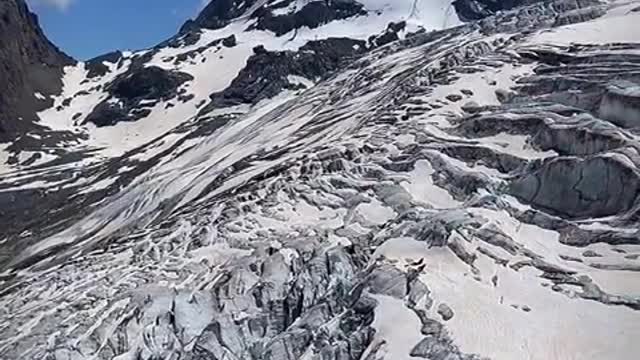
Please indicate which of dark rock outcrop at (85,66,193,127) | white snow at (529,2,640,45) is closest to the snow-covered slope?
white snow at (529,2,640,45)

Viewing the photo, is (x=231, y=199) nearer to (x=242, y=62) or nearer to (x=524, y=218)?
(x=524, y=218)

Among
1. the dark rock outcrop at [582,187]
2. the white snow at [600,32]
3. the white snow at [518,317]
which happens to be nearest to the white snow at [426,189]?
the dark rock outcrop at [582,187]

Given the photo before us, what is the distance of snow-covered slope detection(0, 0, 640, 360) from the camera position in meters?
30.5

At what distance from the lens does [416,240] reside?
116 feet

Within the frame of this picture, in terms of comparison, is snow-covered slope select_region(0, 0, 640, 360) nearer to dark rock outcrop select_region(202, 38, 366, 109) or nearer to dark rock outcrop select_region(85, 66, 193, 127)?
dark rock outcrop select_region(202, 38, 366, 109)

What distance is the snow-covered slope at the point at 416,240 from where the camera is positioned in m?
30.5

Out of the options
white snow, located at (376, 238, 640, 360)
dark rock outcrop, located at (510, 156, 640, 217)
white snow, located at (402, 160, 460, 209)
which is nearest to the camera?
white snow, located at (376, 238, 640, 360)

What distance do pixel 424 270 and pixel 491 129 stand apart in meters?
16.1

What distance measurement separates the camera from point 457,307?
99.9 ft

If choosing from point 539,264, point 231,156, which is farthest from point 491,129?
point 231,156

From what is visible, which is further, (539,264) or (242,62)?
(242,62)

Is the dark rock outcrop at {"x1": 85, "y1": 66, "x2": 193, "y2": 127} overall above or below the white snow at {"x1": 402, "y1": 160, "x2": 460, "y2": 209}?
below

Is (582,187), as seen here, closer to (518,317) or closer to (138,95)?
(518,317)

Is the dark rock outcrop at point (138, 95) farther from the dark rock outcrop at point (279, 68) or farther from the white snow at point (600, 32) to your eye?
the white snow at point (600, 32)
